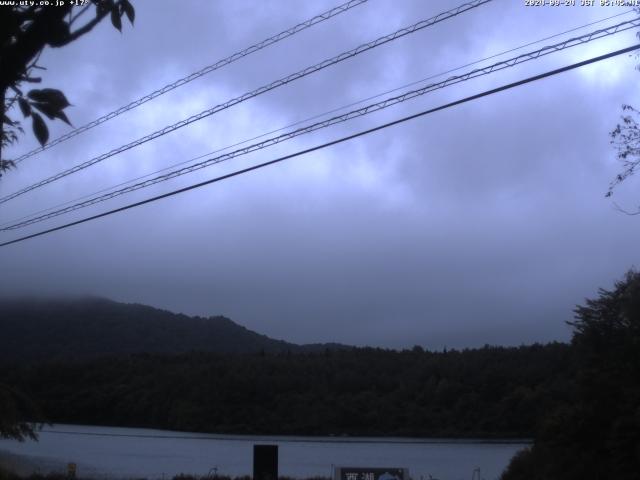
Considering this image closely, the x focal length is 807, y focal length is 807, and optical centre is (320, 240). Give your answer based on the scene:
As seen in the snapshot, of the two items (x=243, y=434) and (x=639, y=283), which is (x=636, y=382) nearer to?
(x=639, y=283)

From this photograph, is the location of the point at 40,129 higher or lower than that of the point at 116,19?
lower

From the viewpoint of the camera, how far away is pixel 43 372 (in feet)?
124

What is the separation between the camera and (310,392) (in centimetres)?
3578

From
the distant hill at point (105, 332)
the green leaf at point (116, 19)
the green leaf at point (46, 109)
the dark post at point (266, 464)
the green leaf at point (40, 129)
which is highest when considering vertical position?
the distant hill at point (105, 332)

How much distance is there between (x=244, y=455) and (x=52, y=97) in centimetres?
2748

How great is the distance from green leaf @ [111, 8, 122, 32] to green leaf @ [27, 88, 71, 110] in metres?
0.56

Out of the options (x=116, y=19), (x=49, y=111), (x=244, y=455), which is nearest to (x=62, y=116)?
(x=49, y=111)

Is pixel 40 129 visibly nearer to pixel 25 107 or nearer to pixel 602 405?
pixel 25 107

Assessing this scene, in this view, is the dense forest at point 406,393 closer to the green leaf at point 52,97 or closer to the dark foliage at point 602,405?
the dark foliage at point 602,405

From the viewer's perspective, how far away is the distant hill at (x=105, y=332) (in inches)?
1816

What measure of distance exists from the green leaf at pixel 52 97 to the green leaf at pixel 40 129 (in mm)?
104

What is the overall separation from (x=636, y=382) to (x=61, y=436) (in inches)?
1112

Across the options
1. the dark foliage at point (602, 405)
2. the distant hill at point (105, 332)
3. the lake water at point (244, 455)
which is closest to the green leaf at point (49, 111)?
the dark foliage at point (602, 405)

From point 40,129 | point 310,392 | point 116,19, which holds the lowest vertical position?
point 40,129
